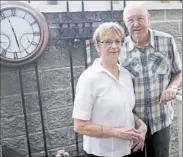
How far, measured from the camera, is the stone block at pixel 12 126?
51.9 inches

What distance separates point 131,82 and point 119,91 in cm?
11

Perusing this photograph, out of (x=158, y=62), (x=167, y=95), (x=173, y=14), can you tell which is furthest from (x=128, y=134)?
(x=173, y=14)

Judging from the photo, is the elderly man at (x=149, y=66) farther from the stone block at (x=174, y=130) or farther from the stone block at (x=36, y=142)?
the stone block at (x=36, y=142)

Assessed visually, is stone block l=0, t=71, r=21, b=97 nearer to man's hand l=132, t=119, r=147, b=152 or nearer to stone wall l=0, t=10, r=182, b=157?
stone wall l=0, t=10, r=182, b=157

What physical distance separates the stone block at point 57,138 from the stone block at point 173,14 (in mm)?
993

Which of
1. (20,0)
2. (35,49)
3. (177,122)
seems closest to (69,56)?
(35,49)

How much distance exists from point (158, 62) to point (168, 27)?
1.62ft

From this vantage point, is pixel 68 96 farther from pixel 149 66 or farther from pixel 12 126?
pixel 149 66

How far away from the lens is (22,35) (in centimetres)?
124

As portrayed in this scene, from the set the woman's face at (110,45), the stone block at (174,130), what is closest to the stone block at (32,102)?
the woman's face at (110,45)

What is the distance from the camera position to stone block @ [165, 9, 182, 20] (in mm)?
1606

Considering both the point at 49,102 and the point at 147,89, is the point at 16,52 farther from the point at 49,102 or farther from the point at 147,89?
the point at 147,89

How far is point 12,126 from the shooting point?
134cm

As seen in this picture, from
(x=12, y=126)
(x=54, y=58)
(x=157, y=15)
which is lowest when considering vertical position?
(x=12, y=126)
